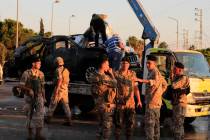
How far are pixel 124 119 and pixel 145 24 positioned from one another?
5613mm

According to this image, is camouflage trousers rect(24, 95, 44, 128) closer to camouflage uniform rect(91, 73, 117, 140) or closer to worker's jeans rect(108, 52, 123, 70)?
camouflage uniform rect(91, 73, 117, 140)

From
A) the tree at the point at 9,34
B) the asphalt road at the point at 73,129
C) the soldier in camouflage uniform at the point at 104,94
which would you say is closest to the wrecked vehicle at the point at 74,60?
the asphalt road at the point at 73,129

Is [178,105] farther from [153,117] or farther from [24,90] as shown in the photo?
[24,90]

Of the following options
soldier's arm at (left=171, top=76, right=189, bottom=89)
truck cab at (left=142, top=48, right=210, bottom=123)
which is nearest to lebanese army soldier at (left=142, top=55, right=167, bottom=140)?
soldier's arm at (left=171, top=76, right=189, bottom=89)

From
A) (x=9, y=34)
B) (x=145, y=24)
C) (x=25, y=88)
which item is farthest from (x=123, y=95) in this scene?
(x=9, y=34)

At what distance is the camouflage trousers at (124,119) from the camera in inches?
367

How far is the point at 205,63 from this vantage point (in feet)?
45.5

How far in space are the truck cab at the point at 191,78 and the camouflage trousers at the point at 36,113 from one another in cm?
391

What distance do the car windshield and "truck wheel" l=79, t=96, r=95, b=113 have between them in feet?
10.7

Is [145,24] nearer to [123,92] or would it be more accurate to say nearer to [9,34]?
[123,92]

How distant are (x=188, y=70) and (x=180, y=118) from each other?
3720mm

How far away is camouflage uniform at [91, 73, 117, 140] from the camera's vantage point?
29.0 ft

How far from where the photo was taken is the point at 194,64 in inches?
534

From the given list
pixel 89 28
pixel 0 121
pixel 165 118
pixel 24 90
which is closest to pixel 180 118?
pixel 24 90
